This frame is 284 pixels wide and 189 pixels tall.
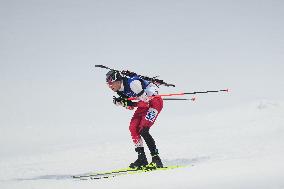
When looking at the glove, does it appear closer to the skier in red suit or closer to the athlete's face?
the skier in red suit

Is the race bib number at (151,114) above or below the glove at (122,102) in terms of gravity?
below

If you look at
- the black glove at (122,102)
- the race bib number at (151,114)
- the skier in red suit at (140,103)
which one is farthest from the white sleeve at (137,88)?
the race bib number at (151,114)

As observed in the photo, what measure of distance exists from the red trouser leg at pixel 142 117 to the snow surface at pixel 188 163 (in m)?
1.24

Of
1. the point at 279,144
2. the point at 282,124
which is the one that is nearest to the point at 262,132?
the point at 282,124

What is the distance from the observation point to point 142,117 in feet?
28.3

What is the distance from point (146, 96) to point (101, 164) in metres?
3.10

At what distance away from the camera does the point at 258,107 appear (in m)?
26.0

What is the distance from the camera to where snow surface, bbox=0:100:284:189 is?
20.7ft

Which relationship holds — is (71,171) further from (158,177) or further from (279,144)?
(279,144)

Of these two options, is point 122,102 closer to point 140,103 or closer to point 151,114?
point 140,103

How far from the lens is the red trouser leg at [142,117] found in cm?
860

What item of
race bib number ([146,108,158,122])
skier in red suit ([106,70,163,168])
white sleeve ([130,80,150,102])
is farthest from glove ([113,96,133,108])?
race bib number ([146,108,158,122])

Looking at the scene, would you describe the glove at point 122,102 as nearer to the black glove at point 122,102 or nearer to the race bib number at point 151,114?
the black glove at point 122,102

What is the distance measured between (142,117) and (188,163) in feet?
6.39
